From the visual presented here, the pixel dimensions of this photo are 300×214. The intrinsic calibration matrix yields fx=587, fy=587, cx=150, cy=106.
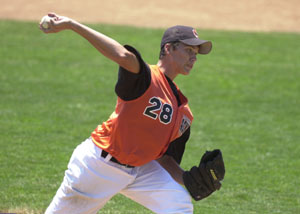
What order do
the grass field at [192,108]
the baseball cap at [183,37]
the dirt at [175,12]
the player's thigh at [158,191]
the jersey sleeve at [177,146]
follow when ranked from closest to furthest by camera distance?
the player's thigh at [158,191]
the baseball cap at [183,37]
the jersey sleeve at [177,146]
the grass field at [192,108]
the dirt at [175,12]

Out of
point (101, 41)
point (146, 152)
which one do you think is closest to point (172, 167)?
point (146, 152)

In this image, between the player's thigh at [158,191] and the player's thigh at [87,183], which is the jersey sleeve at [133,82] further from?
the player's thigh at [158,191]

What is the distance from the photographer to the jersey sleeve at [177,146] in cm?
489

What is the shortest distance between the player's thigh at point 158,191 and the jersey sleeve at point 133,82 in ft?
2.38

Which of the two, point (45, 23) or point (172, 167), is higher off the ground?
point (45, 23)

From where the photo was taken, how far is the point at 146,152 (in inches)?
180

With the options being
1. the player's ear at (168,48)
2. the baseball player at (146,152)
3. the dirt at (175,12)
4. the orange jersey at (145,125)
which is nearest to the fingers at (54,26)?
the baseball player at (146,152)

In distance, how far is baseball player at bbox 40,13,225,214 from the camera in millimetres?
4453

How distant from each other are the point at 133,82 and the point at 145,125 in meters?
0.42

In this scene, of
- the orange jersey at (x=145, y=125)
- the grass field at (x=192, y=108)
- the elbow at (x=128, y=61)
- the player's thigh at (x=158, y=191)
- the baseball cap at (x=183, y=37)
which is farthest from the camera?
the grass field at (x=192, y=108)

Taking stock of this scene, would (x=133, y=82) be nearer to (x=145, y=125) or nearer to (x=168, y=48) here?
(x=145, y=125)

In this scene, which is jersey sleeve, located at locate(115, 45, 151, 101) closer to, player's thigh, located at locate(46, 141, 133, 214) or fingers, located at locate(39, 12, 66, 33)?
fingers, located at locate(39, 12, 66, 33)

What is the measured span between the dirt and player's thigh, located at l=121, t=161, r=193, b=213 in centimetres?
1285

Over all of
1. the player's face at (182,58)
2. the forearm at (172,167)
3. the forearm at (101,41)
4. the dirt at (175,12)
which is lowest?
the dirt at (175,12)
